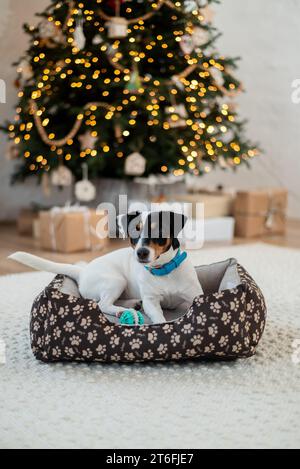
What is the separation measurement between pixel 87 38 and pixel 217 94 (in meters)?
0.94

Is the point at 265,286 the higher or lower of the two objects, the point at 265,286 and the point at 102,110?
the lower

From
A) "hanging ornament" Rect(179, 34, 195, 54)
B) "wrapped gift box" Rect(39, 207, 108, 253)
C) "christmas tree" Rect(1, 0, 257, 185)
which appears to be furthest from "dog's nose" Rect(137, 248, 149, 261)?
"hanging ornament" Rect(179, 34, 195, 54)

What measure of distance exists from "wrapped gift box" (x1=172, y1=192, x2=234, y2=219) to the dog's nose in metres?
2.36

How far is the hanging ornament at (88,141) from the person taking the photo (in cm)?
375

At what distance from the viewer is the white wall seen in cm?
509

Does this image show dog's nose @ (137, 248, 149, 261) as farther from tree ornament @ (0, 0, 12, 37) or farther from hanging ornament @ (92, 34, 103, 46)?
tree ornament @ (0, 0, 12, 37)

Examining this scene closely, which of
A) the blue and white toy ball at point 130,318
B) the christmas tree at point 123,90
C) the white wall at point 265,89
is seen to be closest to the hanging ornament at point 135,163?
the christmas tree at point 123,90

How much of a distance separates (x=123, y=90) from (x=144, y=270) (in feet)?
7.06

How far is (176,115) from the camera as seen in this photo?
12.6ft

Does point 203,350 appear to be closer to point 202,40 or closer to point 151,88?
point 151,88

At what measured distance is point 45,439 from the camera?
1328 mm

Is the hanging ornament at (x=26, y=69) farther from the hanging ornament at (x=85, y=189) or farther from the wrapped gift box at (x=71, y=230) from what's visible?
the wrapped gift box at (x=71, y=230)

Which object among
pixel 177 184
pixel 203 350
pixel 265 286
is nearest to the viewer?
pixel 203 350

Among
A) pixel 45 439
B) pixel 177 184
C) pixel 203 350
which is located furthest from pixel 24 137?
pixel 45 439
